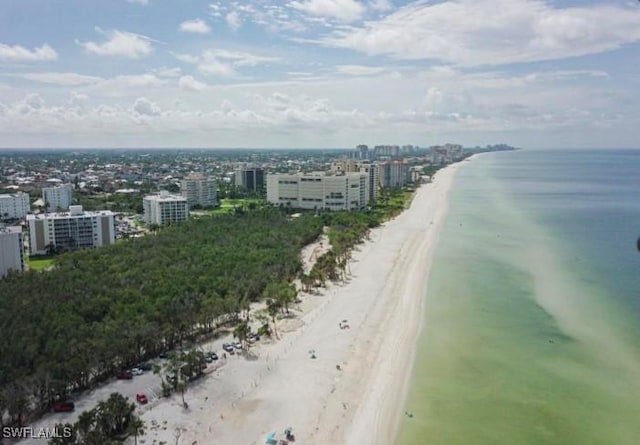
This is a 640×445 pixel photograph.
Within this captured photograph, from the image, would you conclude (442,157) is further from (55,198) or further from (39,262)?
(39,262)

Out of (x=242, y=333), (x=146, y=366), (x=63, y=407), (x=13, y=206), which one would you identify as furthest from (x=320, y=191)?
(x=63, y=407)

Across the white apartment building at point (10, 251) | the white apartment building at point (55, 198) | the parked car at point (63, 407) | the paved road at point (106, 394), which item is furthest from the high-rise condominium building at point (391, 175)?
the parked car at point (63, 407)

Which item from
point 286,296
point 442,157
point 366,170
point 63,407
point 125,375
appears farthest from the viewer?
point 442,157

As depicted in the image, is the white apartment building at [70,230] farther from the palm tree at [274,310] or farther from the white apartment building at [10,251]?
the palm tree at [274,310]

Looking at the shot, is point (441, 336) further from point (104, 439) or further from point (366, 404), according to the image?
point (104, 439)

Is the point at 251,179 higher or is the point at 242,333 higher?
the point at 251,179

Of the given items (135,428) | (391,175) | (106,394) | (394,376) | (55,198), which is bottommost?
(394,376)

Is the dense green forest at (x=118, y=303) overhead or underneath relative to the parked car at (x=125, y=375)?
overhead
